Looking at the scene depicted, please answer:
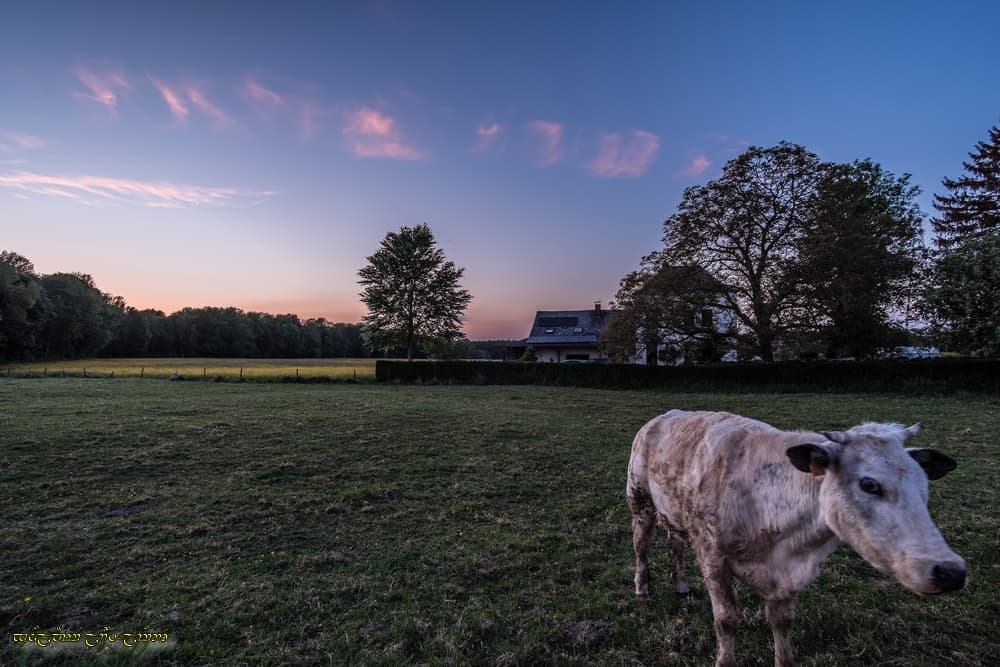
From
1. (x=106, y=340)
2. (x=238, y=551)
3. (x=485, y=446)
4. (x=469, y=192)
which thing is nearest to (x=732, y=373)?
(x=469, y=192)

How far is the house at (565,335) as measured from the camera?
135 ft

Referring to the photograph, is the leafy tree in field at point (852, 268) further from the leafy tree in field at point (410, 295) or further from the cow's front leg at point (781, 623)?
the leafy tree in field at point (410, 295)

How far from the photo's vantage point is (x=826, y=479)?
8.02 ft

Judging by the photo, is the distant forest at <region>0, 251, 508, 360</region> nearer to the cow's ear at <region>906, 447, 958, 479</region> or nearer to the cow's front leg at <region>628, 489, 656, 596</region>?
the cow's front leg at <region>628, 489, 656, 596</region>

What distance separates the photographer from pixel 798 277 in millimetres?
22516

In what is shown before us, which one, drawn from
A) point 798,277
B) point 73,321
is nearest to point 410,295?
point 798,277

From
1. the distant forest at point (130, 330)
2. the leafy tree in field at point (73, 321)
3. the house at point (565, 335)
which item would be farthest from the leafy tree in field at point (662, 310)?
the leafy tree in field at point (73, 321)

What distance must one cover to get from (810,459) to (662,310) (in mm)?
24228

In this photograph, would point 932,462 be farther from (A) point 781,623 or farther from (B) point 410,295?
(B) point 410,295

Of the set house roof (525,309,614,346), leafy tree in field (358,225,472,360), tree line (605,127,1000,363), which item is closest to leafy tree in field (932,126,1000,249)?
tree line (605,127,1000,363)

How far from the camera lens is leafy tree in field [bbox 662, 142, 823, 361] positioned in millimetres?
23266

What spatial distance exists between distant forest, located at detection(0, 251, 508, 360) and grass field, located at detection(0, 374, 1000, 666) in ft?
121

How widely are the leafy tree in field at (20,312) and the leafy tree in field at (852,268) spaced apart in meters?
76.9

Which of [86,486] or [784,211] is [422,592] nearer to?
[86,486]
